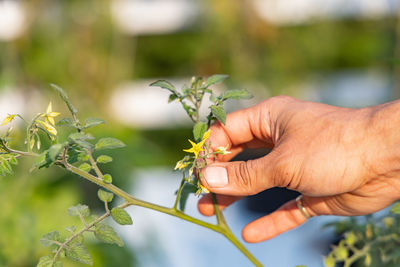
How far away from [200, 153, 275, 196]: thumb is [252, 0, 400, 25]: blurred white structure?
2.75 meters

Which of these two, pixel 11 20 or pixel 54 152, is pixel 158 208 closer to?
pixel 54 152

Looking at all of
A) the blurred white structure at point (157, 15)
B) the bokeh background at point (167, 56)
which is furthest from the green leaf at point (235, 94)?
the blurred white structure at point (157, 15)

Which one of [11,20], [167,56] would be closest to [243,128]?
[11,20]

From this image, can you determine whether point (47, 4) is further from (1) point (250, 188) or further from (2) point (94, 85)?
(1) point (250, 188)

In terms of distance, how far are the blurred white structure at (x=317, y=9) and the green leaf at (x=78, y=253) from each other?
9.57ft

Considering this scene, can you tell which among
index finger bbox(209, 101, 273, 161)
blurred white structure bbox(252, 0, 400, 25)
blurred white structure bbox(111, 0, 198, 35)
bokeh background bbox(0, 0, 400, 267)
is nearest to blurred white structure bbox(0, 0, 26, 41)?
bokeh background bbox(0, 0, 400, 267)

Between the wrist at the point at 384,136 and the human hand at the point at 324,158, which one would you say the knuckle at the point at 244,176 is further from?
the wrist at the point at 384,136

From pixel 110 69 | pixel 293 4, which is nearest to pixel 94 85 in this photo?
pixel 110 69

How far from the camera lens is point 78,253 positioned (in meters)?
0.45

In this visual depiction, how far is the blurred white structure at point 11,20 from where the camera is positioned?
10.6 feet

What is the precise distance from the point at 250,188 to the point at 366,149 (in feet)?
0.49

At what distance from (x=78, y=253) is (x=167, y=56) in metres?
3.78

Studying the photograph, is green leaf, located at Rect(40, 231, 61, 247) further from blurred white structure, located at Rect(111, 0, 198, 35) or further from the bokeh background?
blurred white structure, located at Rect(111, 0, 198, 35)

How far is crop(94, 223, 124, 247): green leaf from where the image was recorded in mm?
446
